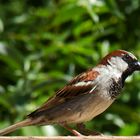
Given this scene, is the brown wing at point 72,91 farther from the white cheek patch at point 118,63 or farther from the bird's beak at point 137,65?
the bird's beak at point 137,65

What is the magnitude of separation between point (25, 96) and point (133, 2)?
139cm

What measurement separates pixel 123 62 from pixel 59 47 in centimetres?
91

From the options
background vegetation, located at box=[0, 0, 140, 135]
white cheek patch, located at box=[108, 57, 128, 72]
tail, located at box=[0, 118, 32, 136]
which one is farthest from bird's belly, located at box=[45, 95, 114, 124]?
background vegetation, located at box=[0, 0, 140, 135]

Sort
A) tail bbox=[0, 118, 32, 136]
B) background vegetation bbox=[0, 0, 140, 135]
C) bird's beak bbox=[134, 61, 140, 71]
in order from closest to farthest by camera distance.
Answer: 1. tail bbox=[0, 118, 32, 136]
2. bird's beak bbox=[134, 61, 140, 71]
3. background vegetation bbox=[0, 0, 140, 135]

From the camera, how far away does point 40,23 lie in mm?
5418

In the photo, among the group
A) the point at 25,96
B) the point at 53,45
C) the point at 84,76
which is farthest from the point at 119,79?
the point at 53,45

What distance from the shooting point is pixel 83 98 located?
13.7ft

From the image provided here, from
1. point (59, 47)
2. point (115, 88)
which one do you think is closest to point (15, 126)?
point (115, 88)

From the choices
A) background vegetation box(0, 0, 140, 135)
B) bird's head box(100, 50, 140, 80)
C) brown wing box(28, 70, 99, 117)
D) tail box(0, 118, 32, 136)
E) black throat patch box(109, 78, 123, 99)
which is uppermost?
background vegetation box(0, 0, 140, 135)

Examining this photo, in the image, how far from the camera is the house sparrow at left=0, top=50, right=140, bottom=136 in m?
4.11

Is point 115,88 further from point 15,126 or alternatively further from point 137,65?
point 15,126

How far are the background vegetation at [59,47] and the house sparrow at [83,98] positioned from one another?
1.66 ft

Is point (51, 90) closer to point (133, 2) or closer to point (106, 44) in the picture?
point (106, 44)

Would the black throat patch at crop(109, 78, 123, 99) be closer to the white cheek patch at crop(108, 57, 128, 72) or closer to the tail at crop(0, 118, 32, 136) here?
the white cheek patch at crop(108, 57, 128, 72)
